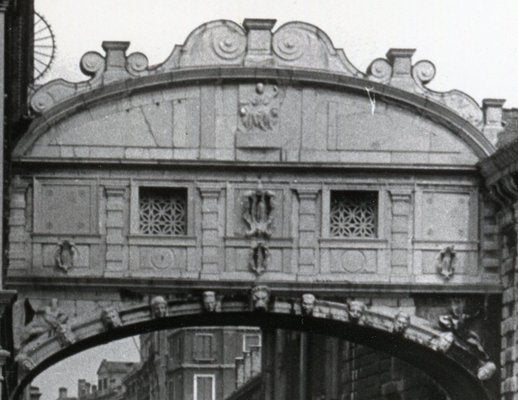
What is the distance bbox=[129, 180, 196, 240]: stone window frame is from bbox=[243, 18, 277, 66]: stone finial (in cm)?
206

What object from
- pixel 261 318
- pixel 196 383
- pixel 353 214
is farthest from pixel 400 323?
pixel 196 383

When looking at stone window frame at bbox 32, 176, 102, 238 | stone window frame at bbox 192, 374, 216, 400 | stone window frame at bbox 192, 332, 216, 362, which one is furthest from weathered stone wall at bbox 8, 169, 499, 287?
stone window frame at bbox 192, 332, 216, 362

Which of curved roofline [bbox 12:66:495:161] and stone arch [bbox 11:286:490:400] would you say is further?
curved roofline [bbox 12:66:495:161]

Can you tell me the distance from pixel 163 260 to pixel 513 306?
16.7 ft

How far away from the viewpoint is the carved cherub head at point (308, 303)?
28141 millimetres

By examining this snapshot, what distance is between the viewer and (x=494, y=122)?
94.3 ft

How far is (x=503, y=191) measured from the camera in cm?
2806

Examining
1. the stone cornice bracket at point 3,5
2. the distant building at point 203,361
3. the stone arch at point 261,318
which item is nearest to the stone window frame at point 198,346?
the distant building at point 203,361

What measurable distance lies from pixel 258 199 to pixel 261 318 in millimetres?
1960

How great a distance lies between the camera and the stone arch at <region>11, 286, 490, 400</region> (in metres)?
27.9

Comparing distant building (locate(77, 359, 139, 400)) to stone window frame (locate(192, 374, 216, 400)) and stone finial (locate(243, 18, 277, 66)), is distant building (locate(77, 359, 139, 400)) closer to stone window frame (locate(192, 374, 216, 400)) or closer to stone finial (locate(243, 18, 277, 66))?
stone window frame (locate(192, 374, 216, 400))

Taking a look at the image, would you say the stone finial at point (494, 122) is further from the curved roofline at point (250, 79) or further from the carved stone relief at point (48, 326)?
the carved stone relief at point (48, 326)

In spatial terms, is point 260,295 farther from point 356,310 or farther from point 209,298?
point 356,310

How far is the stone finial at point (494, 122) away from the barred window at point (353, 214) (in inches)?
75.7
